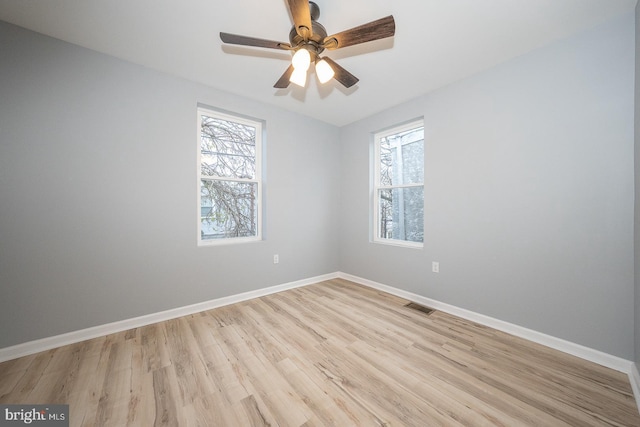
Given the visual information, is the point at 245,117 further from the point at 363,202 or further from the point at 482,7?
the point at 482,7

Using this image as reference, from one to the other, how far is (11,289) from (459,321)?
3985 mm

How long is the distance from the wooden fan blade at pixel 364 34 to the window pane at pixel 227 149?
1.84m

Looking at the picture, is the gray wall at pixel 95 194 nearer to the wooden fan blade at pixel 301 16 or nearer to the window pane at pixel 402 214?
the wooden fan blade at pixel 301 16

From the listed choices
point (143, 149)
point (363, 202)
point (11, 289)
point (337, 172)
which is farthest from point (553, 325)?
point (11, 289)

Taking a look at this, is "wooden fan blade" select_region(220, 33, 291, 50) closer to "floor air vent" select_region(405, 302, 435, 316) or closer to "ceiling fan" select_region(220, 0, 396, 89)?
"ceiling fan" select_region(220, 0, 396, 89)

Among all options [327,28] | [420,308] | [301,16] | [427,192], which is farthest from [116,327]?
[427,192]

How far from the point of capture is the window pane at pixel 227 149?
9.27ft

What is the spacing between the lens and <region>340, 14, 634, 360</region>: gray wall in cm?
170

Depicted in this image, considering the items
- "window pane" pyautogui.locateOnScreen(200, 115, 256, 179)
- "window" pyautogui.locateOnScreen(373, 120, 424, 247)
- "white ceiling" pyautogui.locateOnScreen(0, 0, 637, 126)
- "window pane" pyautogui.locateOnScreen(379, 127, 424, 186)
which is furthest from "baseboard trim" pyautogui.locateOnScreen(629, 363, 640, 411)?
"window pane" pyautogui.locateOnScreen(200, 115, 256, 179)

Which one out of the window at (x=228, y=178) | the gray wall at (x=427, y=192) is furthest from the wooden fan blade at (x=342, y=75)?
the window at (x=228, y=178)

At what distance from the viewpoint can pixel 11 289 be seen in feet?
5.91

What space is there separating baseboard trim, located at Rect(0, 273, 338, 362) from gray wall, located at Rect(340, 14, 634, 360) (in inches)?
90.0

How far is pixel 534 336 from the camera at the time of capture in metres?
2.03

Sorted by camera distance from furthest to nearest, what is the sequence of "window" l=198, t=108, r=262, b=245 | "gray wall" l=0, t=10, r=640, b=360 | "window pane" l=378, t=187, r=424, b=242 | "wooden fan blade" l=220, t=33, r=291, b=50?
"window pane" l=378, t=187, r=424, b=242
"window" l=198, t=108, r=262, b=245
"gray wall" l=0, t=10, r=640, b=360
"wooden fan blade" l=220, t=33, r=291, b=50
